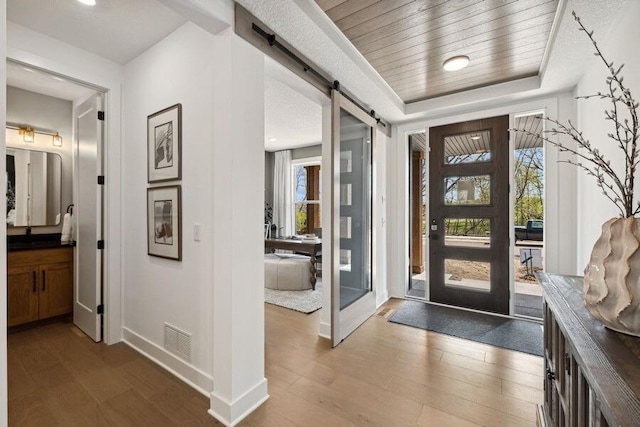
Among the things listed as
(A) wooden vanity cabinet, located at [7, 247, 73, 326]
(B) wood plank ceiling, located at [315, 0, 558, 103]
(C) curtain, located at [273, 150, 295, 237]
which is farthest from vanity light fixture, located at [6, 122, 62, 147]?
(C) curtain, located at [273, 150, 295, 237]

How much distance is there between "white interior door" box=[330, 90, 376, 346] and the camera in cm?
271

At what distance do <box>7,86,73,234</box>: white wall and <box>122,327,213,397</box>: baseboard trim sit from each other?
81.3 inches

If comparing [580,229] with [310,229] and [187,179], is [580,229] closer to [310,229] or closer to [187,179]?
[187,179]

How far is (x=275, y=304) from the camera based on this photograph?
3.86 meters

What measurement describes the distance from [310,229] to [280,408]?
5.12 meters

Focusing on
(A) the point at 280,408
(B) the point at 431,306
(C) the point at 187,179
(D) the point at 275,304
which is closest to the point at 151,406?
(A) the point at 280,408

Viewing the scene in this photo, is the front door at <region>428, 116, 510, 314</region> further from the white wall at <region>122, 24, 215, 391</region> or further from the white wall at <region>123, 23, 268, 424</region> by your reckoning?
the white wall at <region>122, 24, 215, 391</region>

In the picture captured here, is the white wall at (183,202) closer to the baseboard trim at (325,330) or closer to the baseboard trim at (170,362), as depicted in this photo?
the baseboard trim at (170,362)

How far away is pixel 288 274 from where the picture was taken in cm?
443

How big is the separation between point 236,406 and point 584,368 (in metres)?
1.69

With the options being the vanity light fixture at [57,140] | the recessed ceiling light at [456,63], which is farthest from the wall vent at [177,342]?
the recessed ceiling light at [456,63]

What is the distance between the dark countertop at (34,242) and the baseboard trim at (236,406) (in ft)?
8.87

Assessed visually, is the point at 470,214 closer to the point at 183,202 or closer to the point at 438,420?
the point at 438,420

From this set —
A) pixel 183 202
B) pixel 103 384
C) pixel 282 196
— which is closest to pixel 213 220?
pixel 183 202
